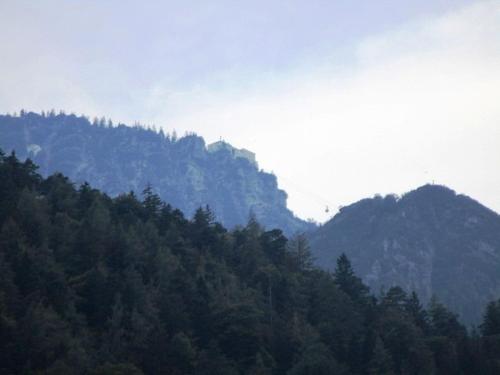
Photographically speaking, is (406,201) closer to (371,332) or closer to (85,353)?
(371,332)

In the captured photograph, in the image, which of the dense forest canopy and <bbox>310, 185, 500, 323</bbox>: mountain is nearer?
the dense forest canopy

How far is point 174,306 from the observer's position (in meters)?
59.1

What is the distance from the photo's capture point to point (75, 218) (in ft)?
241

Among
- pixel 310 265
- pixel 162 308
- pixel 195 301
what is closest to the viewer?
pixel 162 308

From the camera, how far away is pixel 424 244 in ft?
592

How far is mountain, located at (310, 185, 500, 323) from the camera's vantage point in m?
159

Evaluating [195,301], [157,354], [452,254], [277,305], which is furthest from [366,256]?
[157,354]

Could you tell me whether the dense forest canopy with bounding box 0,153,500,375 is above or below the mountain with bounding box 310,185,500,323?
below

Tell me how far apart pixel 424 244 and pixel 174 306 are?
5196 inches

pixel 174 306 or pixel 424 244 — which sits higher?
pixel 424 244

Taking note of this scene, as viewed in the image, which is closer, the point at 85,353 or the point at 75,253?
the point at 85,353

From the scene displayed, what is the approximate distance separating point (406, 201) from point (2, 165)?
139 m

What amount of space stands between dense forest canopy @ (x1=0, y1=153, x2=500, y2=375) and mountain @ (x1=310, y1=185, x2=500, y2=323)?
78.4 meters

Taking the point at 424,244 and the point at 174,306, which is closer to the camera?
the point at 174,306
